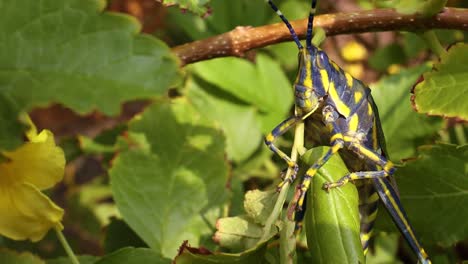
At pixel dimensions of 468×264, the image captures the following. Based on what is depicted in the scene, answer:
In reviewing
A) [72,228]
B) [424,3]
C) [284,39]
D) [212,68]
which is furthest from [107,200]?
[424,3]

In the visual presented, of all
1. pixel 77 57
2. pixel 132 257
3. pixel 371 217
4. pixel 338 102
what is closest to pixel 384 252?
pixel 371 217

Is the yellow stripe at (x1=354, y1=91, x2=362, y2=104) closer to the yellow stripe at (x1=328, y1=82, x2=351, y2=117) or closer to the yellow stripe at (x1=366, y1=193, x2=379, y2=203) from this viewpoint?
the yellow stripe at (x1=328, y1=82, x2=351, y2=117)

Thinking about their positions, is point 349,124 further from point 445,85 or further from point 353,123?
point 445,85

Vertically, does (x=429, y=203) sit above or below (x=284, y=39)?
below

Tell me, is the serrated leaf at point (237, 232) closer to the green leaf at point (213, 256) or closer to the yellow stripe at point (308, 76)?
the green leaf at point (213, 256)

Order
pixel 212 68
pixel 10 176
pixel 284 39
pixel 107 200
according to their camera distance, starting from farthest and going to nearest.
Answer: pixel 107 200 < pixel 212 68 < pixel 284 39 < pixel 10 176

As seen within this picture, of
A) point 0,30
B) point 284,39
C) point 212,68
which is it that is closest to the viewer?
point 0,30

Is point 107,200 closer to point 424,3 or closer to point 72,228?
point 72,228

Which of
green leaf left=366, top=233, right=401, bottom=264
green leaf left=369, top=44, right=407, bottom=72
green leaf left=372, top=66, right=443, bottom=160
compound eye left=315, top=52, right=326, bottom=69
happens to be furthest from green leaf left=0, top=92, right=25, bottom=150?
green leaf left=369, top=44, right=407, bottom=72
